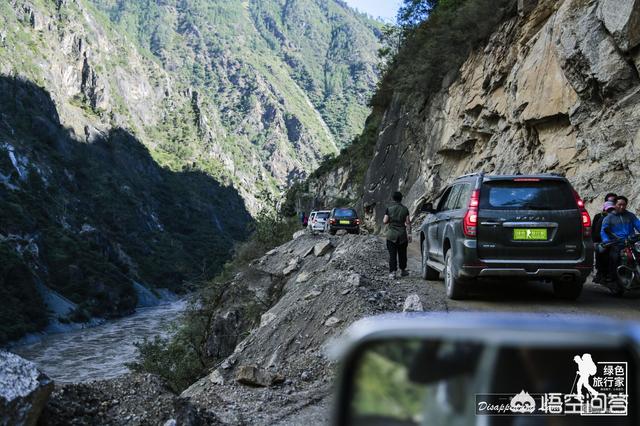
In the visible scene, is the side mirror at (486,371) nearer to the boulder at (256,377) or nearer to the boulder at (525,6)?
the boulder at (256,377)

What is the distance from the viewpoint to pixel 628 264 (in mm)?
9422

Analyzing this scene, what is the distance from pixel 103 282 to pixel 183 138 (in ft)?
350

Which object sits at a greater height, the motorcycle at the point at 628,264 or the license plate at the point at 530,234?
the license plate at the point at 530,234

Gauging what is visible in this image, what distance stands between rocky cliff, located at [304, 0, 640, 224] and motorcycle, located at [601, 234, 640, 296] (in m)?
3.35

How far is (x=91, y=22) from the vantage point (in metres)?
177

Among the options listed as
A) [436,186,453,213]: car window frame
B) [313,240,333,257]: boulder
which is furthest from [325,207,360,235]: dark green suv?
[436,186,453,213]: car window frame

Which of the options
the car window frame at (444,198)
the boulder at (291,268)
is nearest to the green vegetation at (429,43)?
the boulder at (291,268)

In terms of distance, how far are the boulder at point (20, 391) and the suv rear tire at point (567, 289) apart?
755 cm

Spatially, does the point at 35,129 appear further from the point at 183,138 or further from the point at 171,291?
the point at 183,138

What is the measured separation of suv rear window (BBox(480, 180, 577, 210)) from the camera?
26.9 ft

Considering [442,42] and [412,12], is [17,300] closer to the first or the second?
[412,12]

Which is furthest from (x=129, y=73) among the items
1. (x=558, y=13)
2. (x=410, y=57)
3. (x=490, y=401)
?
(x=490, y=401)

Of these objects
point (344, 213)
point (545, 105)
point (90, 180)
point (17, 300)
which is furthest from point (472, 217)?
point (90, 180)

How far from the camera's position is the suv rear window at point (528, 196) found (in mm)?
8211
